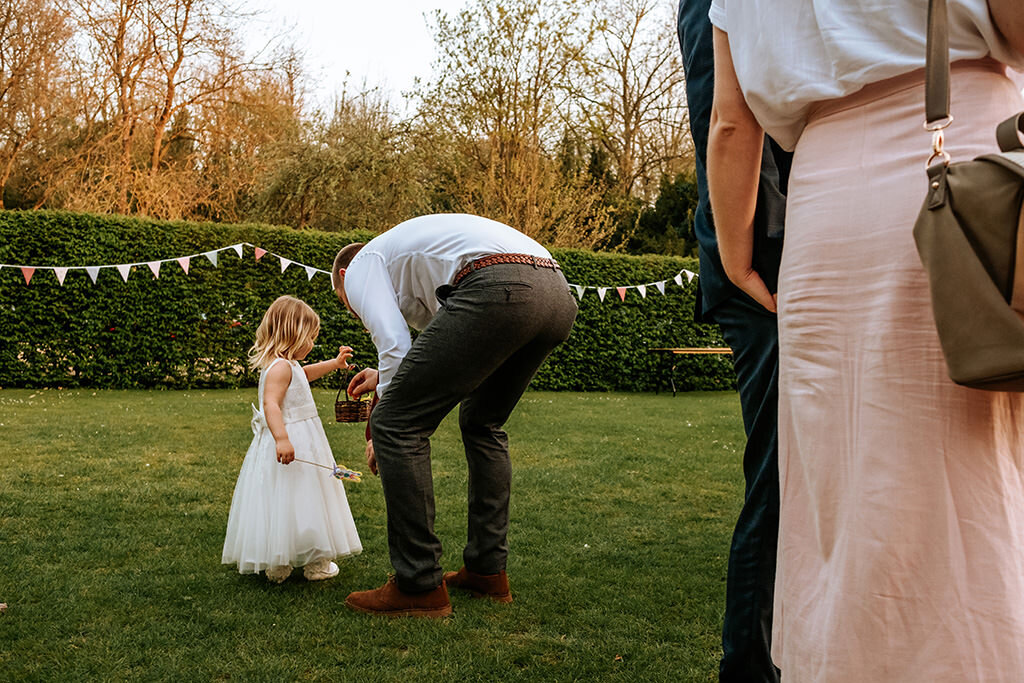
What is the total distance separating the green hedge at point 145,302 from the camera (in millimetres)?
10820

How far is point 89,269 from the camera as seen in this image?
10.7 metres

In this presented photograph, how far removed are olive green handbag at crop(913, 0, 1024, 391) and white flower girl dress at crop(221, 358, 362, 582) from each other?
2818 millimetres

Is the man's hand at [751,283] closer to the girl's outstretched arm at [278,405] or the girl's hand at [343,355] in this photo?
the girl's outstretched arm at [278,405]

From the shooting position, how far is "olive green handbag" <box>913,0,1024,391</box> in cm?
101

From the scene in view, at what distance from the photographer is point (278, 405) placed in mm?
3729

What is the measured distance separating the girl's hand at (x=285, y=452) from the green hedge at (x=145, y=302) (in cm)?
675

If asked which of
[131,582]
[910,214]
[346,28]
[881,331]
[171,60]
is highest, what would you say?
[346,28]

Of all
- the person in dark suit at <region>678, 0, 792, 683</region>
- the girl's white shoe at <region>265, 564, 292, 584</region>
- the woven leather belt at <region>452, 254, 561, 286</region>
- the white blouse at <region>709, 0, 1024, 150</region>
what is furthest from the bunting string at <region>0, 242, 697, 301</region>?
the white blouse at <region>709, 0, 1024, 150</region>

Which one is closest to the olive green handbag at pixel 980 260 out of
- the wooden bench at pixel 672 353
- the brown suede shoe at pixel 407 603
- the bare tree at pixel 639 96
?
the brown suede shoe at pixel 407 603

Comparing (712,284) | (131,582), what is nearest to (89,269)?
(131,582)

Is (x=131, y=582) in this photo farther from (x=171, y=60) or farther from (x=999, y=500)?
(x=171, y=60)

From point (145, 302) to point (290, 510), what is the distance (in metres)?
8.89

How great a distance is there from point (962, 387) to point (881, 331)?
0.42 feet

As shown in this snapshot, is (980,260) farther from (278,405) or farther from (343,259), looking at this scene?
(278,405)
